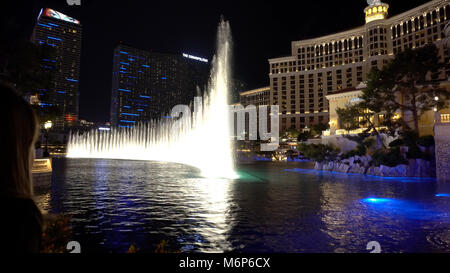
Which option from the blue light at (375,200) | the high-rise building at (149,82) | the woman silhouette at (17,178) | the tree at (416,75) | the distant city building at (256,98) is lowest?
the blue light at (375,200)

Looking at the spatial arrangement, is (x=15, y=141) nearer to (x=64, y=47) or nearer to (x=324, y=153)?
(x=324, y=153)

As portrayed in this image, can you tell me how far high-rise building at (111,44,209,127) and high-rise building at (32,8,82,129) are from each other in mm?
23303

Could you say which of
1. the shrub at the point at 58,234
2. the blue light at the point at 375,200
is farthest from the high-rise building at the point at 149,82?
the shrub at the point at 58,234

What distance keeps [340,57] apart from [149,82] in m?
112

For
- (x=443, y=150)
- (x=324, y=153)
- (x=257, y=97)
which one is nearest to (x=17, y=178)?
(x=443, y=150)

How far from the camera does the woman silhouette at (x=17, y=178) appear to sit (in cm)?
110

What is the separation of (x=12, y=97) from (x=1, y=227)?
21.7 inches

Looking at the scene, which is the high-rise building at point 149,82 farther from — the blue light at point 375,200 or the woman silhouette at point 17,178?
A: the woman silhouette at point 17,178

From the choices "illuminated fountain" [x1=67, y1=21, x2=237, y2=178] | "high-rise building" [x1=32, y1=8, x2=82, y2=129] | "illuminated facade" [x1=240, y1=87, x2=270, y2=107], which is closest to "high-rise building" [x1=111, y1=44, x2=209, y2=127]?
"high-rise building" [x1=32, y1=8, x2=82, y2=129]

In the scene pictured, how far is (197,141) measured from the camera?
5481 centimetres

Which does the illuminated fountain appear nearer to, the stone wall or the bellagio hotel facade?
the stone wall

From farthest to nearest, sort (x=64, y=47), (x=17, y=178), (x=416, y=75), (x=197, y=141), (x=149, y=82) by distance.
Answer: (x=149, y=82) < (x=64, y=47) < (x=197, y=141) < (x=416, y=75) < (x=17, y=178)
